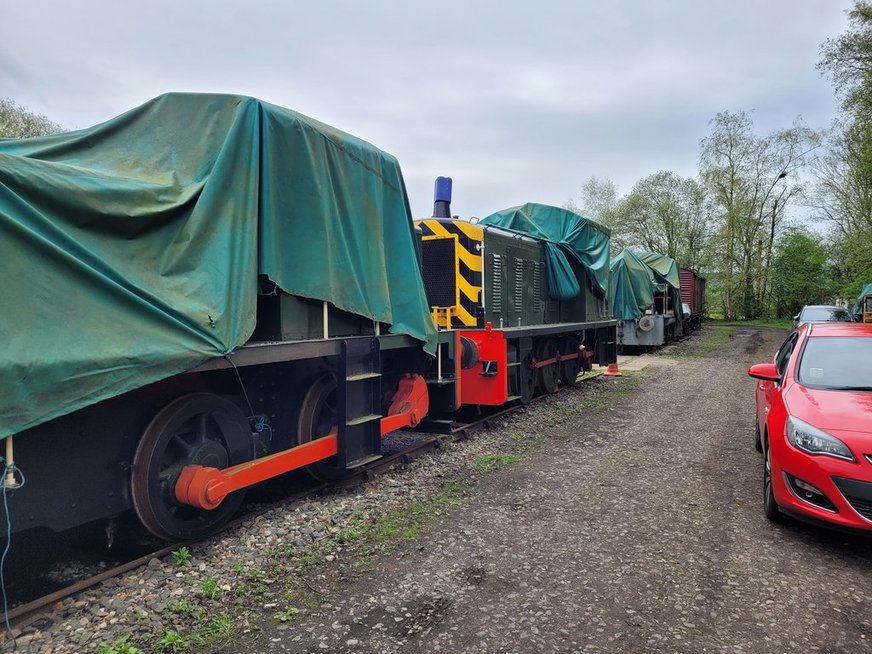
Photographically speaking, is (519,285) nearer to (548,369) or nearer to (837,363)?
(548,369)

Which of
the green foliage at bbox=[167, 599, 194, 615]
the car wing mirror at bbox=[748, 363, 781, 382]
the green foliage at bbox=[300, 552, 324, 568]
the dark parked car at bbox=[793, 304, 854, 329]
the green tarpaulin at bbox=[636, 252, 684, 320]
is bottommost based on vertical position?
the green foliage at bbox=[300, 552, 324, 568]

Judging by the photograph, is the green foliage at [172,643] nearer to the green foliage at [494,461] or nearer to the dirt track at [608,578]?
the dirt track at [608,578]

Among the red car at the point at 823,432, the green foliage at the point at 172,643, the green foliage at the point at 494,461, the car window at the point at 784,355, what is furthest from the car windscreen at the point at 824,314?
the green foliage at the point at 172,643

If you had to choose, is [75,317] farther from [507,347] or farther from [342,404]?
[507,347]

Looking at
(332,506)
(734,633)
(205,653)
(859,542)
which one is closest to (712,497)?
(859,542)

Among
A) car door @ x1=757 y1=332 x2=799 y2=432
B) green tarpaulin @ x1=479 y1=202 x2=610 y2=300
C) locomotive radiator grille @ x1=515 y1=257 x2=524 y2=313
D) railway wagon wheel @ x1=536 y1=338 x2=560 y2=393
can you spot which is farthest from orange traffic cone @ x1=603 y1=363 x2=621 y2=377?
car door @ x1=757 y1=332 x2=799 y2=432

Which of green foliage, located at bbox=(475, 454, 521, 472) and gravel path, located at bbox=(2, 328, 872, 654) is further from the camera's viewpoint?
green foliage, located at bbox=(475, 454, 521, 472)

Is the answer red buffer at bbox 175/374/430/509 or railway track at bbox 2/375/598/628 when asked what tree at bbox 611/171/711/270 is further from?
red buffer at bbox 175/374/430/509

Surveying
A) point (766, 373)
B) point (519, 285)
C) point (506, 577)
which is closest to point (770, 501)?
point (766, 373)

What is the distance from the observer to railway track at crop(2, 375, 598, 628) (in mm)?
3135

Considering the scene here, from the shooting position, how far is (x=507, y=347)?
8469 millimetres

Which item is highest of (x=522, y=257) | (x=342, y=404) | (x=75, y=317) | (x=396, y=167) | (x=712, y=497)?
(x=396, y=167)

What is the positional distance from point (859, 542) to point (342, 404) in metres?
4.19

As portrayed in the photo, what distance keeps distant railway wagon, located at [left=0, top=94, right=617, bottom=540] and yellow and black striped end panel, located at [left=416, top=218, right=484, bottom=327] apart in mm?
1728
